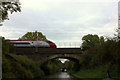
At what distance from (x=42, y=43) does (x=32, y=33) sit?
1998 cm

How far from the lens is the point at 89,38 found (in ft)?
235

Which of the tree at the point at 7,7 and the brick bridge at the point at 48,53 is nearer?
the tree at the point at 7,7

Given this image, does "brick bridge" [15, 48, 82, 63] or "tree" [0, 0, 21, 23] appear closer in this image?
"tree" [0, 0, 21, 23]

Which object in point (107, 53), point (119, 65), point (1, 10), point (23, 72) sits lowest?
point (23, 72)

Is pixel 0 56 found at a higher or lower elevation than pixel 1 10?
lower

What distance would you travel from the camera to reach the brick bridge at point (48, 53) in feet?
157

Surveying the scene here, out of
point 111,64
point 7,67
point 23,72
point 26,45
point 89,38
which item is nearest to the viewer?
point 111,64

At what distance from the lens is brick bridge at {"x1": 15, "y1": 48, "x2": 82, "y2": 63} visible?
48.0 m

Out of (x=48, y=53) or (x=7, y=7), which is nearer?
(x=7, y=7)

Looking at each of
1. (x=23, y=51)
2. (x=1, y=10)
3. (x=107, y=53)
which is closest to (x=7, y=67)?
(x=1, y=10)

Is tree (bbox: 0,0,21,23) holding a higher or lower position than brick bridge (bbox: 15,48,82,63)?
higher

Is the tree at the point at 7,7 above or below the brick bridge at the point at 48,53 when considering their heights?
above

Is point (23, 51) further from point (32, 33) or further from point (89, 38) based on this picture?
point (89, 38)

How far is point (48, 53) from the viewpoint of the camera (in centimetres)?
4844
